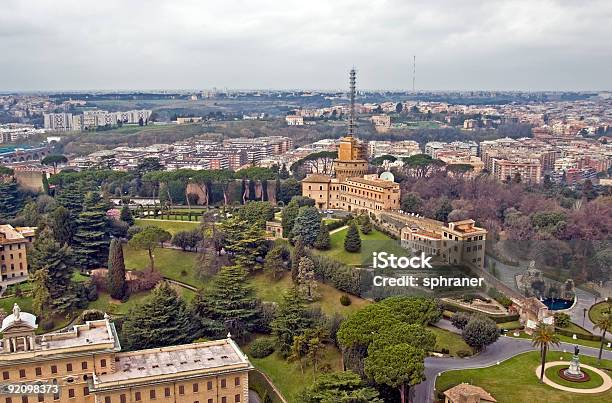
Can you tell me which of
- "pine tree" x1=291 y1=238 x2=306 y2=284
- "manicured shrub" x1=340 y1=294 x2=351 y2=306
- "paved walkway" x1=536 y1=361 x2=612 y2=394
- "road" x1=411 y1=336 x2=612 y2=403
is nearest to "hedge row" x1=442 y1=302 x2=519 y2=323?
"road" x1=411 y1=336 x2=612 y2=403

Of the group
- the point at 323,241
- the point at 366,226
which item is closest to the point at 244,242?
the point at 323,241

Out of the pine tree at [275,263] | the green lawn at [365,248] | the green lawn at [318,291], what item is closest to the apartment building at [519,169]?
the green lawn at [365,248]

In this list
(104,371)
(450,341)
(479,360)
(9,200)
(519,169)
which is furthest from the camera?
(519,169)

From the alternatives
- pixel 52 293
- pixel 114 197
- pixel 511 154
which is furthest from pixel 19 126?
pixel 52 293

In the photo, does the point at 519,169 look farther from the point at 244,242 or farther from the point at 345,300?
the point at 345,300

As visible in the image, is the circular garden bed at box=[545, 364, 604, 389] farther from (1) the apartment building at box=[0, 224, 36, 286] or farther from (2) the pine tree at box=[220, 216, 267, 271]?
(1) the apartment building at box=[0, 224, 36, 286]

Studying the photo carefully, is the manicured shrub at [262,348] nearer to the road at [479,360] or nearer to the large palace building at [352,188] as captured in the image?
the road at [479,360]
